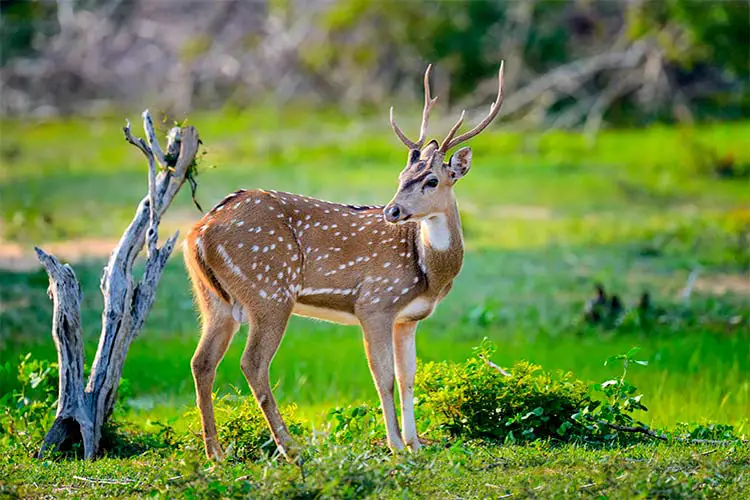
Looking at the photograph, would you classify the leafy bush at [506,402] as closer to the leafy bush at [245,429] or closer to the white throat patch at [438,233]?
the white throat patch at [438,233]

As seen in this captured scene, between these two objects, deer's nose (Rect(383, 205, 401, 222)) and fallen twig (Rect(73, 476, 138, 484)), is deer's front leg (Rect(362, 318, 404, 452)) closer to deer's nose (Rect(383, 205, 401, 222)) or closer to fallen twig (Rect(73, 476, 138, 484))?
deer's nose (Rect(383, 205, 401, 222))

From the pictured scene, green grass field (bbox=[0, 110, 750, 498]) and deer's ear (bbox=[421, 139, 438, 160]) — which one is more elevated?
deer's ear (bbox=[421, 139, 438, 160])

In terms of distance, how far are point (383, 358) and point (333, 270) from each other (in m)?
0.63

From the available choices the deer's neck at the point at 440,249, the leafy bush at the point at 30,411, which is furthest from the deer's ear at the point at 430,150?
the leafy bush at the point at 30,411

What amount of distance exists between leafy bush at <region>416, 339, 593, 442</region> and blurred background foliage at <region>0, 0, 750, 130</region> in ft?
42.4

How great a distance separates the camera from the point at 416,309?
7957mm

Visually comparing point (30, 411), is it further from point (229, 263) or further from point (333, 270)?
point (333, 270)

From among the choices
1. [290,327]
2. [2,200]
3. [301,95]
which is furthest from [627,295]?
[301,95]

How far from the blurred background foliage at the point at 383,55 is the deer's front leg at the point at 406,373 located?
13.0 metres

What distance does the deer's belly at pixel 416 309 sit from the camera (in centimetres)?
793

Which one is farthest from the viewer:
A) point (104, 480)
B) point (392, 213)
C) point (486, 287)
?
point (486, 287)

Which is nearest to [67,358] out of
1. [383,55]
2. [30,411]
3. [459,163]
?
[30,411]

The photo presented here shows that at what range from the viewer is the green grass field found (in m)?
6.87

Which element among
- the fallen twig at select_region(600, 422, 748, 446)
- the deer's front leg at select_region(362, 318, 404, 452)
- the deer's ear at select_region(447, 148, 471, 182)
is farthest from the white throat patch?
the fallen twig at select_region(600, 422, 748, 446)
